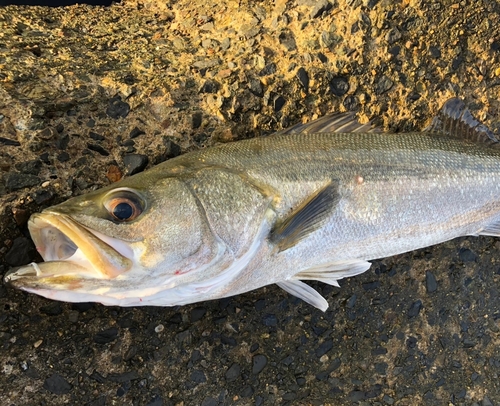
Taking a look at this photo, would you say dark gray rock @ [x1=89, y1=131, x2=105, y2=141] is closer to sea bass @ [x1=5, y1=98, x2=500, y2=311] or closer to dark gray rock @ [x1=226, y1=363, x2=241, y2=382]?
sea bass @ [x1=5, y1=98, x2=500, y2=311]

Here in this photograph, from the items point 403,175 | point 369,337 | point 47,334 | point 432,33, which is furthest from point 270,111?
point 47,334

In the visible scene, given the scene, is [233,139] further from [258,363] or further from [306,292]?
[258,363]

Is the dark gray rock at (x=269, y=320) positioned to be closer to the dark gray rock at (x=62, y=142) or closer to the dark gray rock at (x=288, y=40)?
the dark gray rock at (x=62, y=142)

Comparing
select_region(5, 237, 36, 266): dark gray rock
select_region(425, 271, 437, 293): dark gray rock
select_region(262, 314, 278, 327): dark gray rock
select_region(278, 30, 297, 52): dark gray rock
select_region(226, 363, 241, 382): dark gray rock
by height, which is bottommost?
select_region(226, 363, 241, 382): dark gray rock

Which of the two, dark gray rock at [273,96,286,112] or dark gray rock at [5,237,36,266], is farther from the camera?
dark gray rock at [273,96,286,112]

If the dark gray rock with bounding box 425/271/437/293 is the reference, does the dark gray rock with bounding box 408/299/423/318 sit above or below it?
below

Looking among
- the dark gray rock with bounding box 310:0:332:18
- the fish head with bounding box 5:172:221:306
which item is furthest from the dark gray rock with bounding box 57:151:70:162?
the dark gray rock with bounding box 310:0:332:18

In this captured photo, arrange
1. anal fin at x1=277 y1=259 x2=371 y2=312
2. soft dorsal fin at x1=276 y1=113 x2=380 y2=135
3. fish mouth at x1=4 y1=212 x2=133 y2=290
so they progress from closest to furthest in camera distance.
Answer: fish mouth at x1=4 y1=212 x2=133 y2=290, anal fin at x1=277 y1=259 x2=371 y2=312, soft dorsal fin at x1=276 y1=113 x2=380 y2=135
